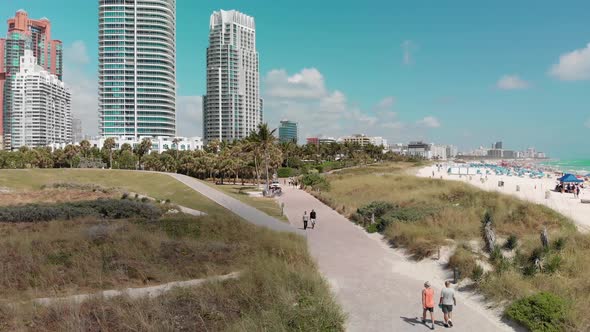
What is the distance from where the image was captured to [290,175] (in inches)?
3947

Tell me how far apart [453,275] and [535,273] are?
10.00 ft

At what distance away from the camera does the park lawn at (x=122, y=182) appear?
44.5 meters

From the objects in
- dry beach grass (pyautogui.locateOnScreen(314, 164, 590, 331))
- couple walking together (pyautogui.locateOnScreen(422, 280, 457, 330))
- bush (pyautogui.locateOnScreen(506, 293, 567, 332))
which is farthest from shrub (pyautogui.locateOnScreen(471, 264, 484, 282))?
couple walking together (pyautogui.locateOnScreen(422, 280, 457, 330))

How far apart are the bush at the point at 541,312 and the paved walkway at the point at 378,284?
23.3 inches

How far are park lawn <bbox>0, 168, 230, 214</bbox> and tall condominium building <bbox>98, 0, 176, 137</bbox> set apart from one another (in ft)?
293

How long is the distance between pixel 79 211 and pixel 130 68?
462ft

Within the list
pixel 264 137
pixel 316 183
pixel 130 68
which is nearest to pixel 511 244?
pixel 316 183

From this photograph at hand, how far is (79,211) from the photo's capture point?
27.8m

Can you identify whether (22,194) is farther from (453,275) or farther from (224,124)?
(224,124)

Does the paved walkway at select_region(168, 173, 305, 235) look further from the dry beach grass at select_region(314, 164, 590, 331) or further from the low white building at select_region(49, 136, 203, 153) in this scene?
the low white building at select_region(49, 136, 203, 153)

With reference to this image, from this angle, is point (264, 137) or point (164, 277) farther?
point (264, 137)

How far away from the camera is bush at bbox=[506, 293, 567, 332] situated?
11.4m

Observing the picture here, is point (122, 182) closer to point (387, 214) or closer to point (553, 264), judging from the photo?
point (387, 214)

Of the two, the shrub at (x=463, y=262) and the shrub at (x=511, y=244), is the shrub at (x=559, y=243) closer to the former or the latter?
the shrub at (x=511, y=244)
